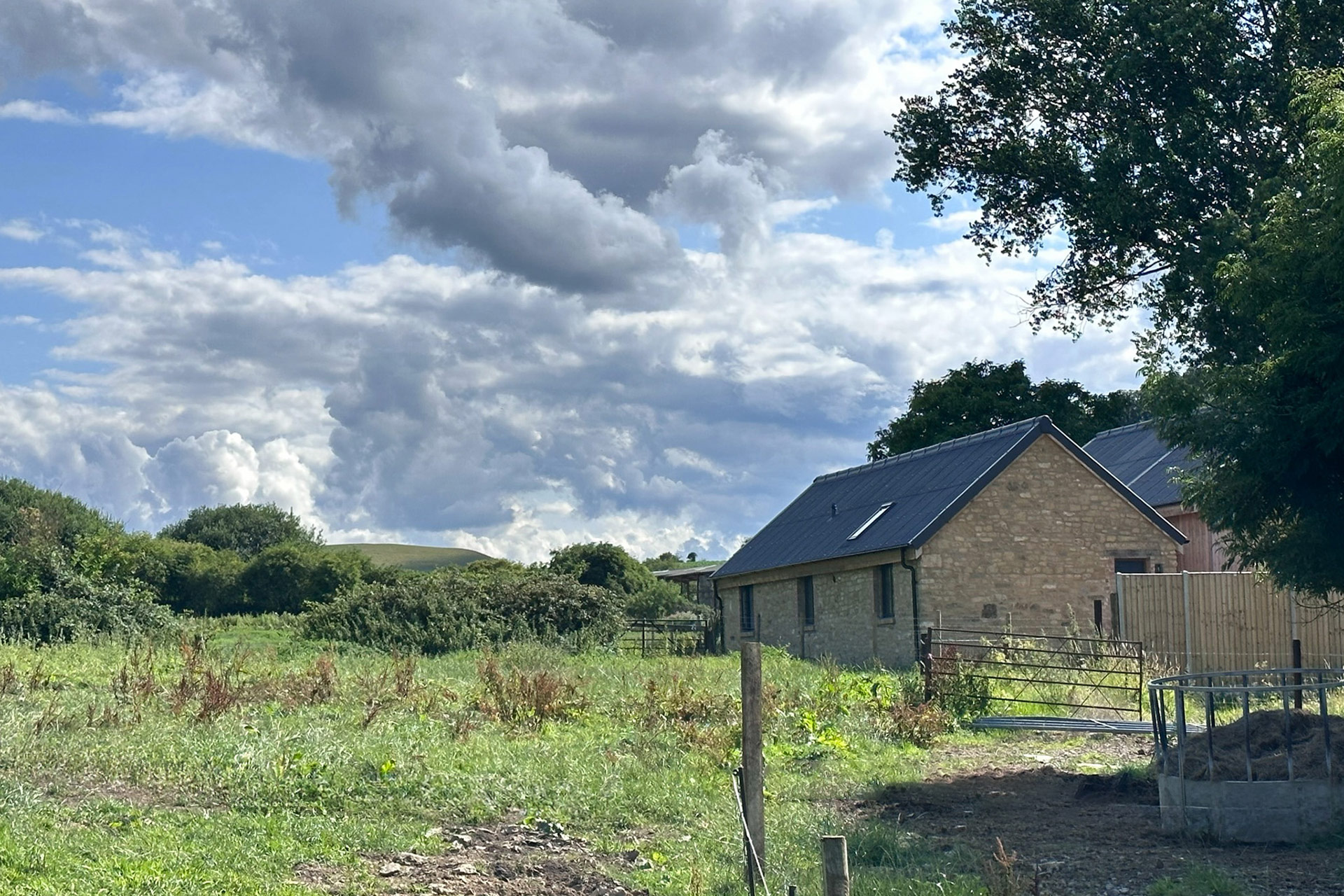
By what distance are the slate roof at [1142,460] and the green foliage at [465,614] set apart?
42.5ft

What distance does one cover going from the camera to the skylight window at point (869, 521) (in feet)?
96.2

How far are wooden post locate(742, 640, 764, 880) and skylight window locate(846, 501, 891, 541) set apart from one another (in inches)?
817

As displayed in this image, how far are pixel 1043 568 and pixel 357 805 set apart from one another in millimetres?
18979

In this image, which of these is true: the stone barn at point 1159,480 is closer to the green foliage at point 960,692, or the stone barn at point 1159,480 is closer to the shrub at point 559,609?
the green foliage at point 960,692

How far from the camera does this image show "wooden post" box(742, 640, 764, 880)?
8586 millimetres

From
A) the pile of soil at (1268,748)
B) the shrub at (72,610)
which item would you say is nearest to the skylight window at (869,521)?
the shrub at (72,610)

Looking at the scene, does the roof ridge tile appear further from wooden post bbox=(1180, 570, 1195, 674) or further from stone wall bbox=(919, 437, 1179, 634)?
wooden post bbox=(1180, 570, 1195, 674)

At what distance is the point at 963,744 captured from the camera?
16781mm

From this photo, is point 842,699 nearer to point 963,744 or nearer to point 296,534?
point 963,744

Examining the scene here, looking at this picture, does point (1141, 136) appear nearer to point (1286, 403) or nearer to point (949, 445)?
point (949, 445)

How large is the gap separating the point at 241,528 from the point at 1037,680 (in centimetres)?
6564

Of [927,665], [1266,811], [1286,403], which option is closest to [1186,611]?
[927,665]

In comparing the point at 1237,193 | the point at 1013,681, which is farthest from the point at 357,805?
the point at 1237,193

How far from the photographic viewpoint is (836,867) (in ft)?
19.7
